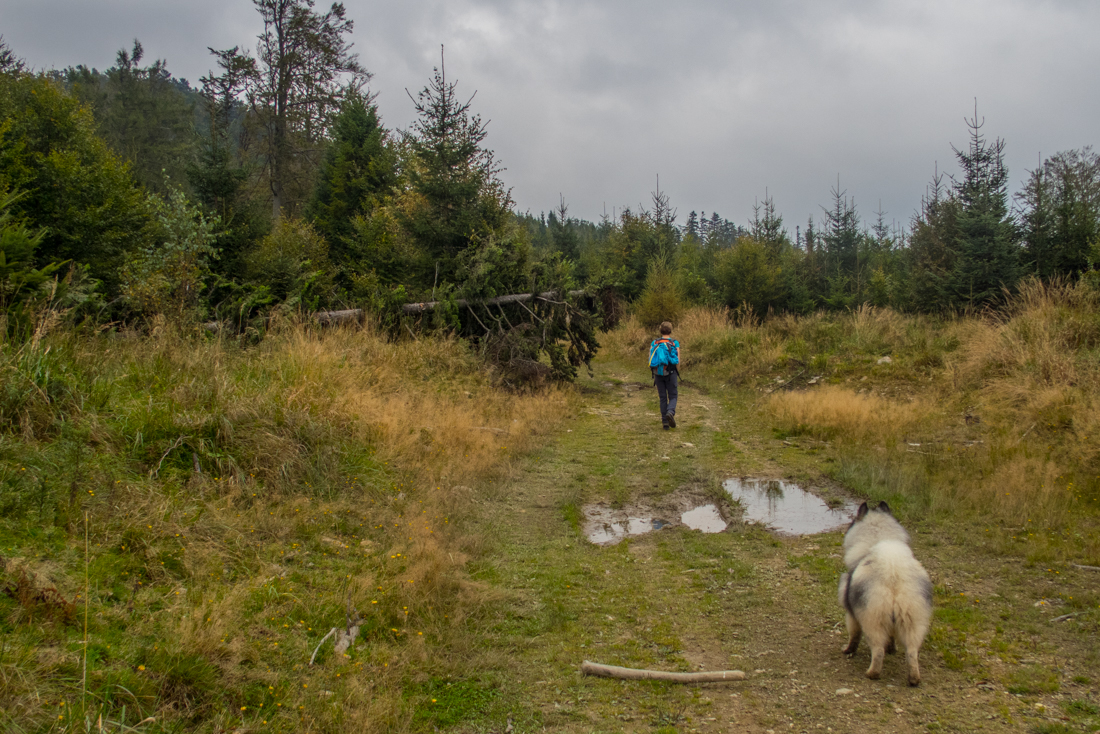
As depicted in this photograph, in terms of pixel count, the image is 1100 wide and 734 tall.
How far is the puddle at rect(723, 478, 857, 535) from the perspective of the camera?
583 centimetres

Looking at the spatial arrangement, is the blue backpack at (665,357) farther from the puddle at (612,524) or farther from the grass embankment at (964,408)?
the puddle at (612,524)

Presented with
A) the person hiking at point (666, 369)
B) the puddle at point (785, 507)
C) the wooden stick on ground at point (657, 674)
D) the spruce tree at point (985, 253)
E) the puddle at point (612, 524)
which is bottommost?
the wooden stick on ground at point (657, 674)

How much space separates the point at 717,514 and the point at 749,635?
2473mm

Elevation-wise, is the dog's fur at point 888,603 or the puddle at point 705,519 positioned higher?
the dog's fur at point 888,603

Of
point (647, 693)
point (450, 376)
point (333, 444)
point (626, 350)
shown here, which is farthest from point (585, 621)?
point (626, 350)

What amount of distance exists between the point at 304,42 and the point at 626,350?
784 inches

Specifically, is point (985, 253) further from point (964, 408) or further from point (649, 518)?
point (649, 518)

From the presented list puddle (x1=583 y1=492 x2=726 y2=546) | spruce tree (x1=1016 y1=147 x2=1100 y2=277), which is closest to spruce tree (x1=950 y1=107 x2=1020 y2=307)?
spruce tree (x1=1016 y1=147 x2=1100 y2=277)

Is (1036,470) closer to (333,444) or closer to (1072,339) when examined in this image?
(1072,339)

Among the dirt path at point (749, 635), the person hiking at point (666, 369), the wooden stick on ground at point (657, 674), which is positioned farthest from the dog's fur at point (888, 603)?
the person hiking at point (666, 369)

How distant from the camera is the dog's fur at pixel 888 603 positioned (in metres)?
3.13

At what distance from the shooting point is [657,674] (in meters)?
3.31

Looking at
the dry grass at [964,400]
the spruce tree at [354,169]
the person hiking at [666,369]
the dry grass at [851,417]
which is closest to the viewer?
the dry grass at [964,400]

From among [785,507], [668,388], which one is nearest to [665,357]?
[668,388]
